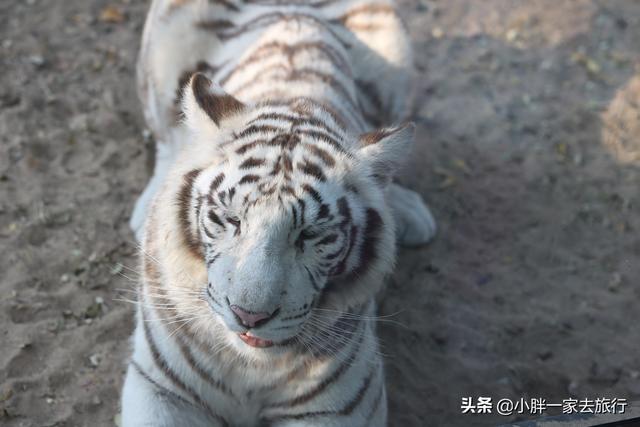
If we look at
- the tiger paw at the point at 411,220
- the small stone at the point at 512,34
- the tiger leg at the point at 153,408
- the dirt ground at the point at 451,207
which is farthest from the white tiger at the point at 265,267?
the small stone at the point at 512,34

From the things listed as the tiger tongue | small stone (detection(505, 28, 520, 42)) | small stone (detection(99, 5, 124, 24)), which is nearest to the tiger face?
the tiger tongue

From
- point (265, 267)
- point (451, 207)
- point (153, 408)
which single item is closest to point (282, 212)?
point (265, 267)

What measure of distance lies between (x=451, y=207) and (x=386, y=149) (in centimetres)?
134

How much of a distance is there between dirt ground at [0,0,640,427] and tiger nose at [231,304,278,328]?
80 centimetres

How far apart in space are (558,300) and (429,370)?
63 centimetres

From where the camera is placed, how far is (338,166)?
1.74 metres

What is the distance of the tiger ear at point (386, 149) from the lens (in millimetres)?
1806

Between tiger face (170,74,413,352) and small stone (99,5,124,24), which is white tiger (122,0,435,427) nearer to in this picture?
tiger face (170,74,413,352)

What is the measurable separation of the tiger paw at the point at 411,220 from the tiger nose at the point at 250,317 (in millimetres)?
1314

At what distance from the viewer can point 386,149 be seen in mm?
1813

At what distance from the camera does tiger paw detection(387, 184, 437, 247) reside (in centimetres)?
285

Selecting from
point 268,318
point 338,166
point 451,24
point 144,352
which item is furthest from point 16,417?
point 451,24

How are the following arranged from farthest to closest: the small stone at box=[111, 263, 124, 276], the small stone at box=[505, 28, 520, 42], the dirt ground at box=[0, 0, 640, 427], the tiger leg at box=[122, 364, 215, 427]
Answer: the small stone at box=[505, 28, 520, 42]
the small stone at box=[111, 263, 124, 276]
the dirt ground at box=[0, 0, 640, 427]
the tiger leg at box=[122, 364, 215, 427]

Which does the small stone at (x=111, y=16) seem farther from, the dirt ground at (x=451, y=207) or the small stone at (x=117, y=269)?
the small stone at (x=117, y=269)
